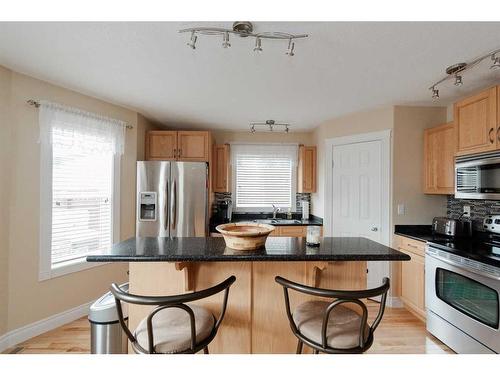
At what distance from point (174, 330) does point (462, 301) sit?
7.42ft

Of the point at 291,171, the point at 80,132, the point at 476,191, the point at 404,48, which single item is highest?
the point at 404,48

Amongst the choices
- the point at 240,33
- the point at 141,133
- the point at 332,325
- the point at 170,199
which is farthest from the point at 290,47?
the point at 141,133

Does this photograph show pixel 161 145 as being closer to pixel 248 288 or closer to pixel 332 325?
pixel 248 288

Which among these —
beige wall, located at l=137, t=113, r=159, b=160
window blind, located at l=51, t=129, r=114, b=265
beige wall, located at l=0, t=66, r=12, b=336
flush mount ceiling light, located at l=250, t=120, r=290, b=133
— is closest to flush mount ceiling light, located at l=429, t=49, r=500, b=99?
flush mount ceiling light, located at l=250, t=120, r=290, b=133

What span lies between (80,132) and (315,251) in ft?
8.85

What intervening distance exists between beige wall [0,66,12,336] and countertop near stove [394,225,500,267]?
380cm

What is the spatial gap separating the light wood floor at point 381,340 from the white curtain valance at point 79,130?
5.96 feet

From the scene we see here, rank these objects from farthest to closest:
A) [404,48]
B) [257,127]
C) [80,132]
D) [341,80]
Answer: [257,127]
[80,132]
[341,80]
[404,48]

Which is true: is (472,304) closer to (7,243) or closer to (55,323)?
(55,323)

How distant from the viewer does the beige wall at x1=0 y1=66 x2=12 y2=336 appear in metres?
2.05

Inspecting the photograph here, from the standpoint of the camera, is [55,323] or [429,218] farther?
[429,218]

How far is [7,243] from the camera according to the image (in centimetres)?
210

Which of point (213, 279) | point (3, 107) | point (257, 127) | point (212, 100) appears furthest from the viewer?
point (257, 127)

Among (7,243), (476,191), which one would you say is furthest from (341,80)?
(7,243)
